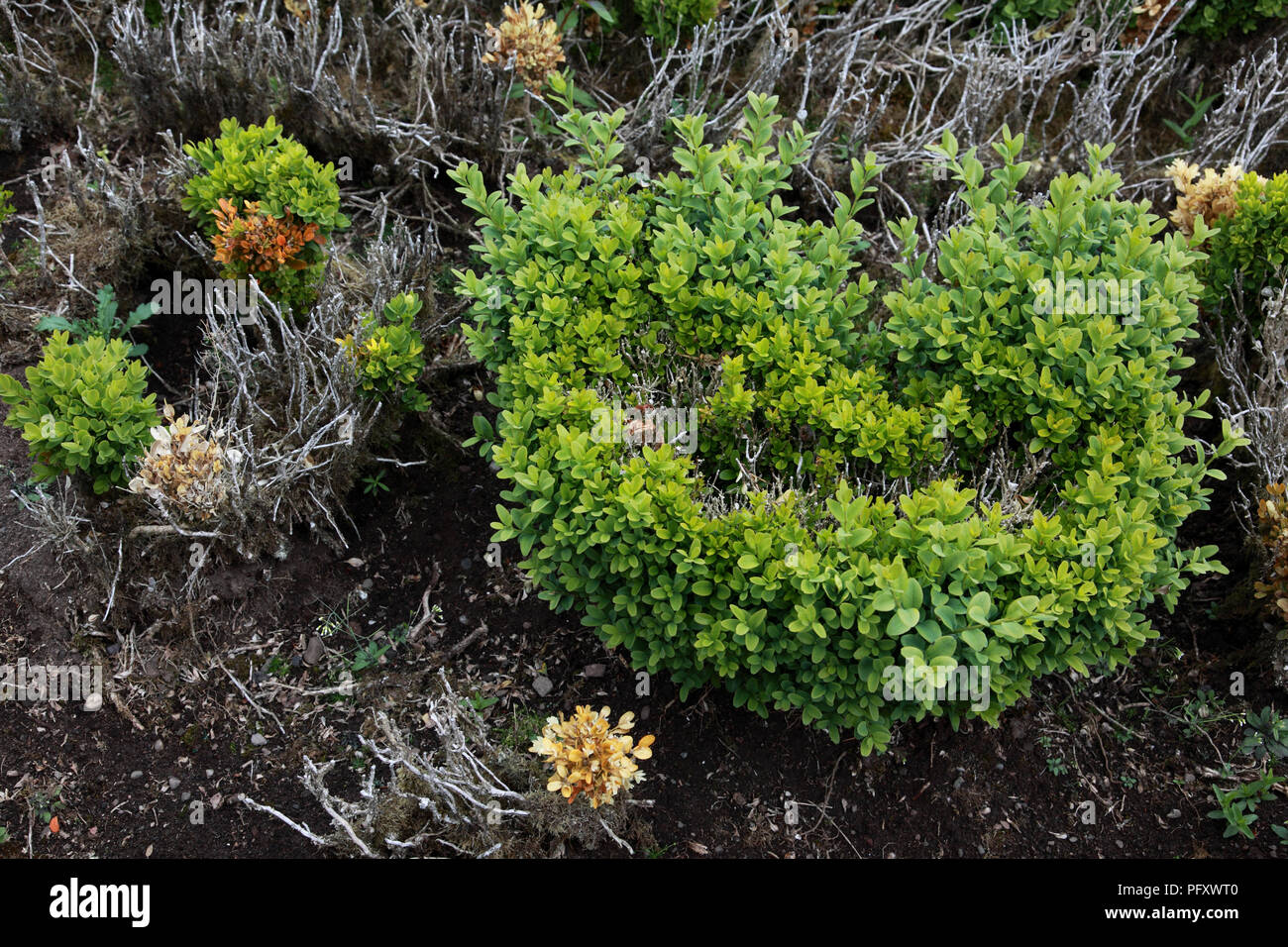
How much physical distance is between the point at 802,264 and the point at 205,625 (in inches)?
92.9

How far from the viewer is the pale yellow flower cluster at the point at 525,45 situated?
4.69 meters

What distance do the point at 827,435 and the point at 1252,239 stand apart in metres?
1.94

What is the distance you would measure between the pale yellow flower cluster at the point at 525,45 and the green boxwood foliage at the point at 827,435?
44.5 inches

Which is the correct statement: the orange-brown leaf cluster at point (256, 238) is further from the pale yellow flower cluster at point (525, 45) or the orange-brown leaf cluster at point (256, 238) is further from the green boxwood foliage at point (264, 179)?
the pale yellow flower cluster at point (525, 45)

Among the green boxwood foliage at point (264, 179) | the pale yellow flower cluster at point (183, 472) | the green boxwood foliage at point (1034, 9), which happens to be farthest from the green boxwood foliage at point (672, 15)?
the pale yellow flower cluster at point (183, 472)

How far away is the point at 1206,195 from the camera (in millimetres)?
4195

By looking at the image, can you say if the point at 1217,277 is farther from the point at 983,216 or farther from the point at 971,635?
the point at 971,635

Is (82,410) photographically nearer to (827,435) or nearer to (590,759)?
(590,759)

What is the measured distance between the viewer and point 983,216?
A: 347 centimetres

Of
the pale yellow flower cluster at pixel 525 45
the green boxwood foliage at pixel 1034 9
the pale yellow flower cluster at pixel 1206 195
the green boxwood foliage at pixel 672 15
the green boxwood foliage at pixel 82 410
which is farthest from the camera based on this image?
the green boxwood foliage at pixel 1034 9

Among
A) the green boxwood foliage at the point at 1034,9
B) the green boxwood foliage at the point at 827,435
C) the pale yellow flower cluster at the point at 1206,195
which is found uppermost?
the green boxwood foliage at the point at 1034,9

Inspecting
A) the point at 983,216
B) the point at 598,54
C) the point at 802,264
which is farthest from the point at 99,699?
the point at 598,54

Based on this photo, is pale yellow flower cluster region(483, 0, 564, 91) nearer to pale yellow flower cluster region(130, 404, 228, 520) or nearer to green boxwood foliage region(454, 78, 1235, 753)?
green boxwood foliage region(454, 78, 1235, 753)

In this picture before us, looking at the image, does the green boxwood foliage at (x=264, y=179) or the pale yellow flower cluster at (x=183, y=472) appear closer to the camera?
the pale yellow flower cluster at (x=183, y=472)
